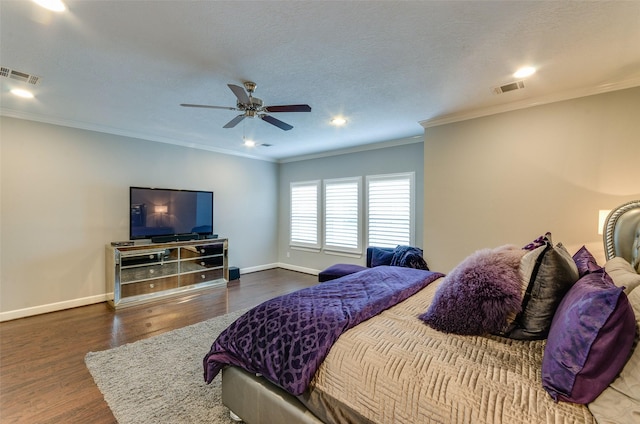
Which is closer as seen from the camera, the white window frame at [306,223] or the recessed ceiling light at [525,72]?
the recessed ceiling light at [525,72]

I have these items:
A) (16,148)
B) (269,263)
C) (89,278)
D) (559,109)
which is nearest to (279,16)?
(559,109)

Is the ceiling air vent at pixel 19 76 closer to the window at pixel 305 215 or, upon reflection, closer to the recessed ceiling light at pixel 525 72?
the window at pixel 305 215

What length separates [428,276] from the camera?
2740 millimetres

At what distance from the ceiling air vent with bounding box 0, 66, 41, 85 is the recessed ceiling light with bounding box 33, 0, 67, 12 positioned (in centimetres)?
134

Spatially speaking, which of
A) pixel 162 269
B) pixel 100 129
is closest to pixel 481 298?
pixel 162 269

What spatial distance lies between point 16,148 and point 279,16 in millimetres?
4168

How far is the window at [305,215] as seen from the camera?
6.25 m

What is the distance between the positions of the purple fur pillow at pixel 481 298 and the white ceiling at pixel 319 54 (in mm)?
1607

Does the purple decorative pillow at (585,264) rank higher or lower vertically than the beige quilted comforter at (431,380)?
higher

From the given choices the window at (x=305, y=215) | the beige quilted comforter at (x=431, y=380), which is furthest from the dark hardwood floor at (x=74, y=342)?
the beige quilted comforter at (x=431, y=380)

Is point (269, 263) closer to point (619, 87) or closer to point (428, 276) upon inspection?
point (428, 276)

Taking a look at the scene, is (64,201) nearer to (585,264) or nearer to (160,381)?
(160,381)

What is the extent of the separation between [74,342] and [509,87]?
17.3 ft

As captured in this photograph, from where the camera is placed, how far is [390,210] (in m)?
5.10
